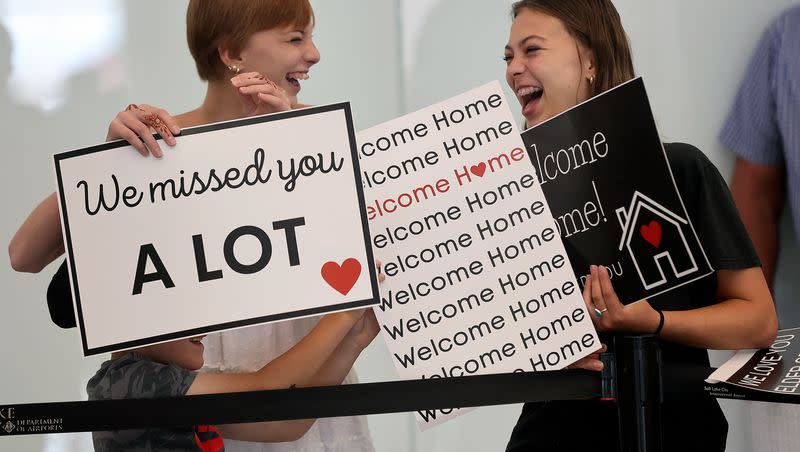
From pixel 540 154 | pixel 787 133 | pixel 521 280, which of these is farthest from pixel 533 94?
pixel 787 133

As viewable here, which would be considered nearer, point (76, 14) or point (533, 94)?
point (533, 94)

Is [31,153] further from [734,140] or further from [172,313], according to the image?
[734,140]

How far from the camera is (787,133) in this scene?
2.33 meters

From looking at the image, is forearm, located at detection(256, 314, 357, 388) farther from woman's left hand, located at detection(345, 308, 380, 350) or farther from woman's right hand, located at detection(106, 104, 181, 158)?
woman's right hand, located at detection(106, 104, 181, 158)

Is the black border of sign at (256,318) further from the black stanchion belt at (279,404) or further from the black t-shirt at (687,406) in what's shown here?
the black t-shirt at (687,406)

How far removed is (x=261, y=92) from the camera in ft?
4.58

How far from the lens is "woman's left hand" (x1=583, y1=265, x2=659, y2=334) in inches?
54.1

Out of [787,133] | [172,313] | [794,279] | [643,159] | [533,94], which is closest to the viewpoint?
[172,313]

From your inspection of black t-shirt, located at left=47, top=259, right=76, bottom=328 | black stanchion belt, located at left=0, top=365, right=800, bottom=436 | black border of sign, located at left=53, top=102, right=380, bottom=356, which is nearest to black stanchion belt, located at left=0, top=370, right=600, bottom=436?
black stanchion belt, located at left=0, top=365, right=800, bottom=436

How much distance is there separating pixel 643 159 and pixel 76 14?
6.20 feet

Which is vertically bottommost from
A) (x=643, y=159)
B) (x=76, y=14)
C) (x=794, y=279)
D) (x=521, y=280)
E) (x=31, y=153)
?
(x=794, y=279)

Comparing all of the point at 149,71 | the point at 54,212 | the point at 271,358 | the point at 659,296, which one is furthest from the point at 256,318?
the point at 149,71

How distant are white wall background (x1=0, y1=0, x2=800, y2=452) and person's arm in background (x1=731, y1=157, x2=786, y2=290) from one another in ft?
0.96

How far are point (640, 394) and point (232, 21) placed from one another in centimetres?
81
